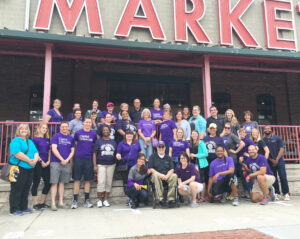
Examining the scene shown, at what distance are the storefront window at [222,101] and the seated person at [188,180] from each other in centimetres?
688

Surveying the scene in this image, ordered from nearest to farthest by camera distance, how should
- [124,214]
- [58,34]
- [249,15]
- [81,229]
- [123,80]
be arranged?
[81,229] → [124,214] → [58,34] → [249,15] → [123,80]

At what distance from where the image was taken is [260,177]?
18.0 ft

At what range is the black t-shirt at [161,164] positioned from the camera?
17.6ft

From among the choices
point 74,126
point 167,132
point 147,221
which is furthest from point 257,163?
point 74,126

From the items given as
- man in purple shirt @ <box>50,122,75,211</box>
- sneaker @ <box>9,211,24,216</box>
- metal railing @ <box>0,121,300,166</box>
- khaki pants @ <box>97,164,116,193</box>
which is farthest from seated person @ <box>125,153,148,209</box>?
metal railing @ <box>0,121,300,166</box>

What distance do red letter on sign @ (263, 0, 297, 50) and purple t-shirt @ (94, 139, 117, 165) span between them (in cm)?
669

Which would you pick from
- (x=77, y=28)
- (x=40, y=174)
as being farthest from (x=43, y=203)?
(x=77, y=28)

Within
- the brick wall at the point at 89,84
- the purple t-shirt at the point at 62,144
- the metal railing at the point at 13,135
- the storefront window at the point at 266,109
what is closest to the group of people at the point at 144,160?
the purple t-shirt at the point at 62,144

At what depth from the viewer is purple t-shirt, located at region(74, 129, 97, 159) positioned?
5.27 metres

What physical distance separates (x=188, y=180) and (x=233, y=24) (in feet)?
19.4

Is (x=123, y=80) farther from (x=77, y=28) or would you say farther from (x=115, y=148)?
(x=115, y=148)

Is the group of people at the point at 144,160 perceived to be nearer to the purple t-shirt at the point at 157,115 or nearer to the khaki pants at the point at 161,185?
the khaki pants at the point at 161,185

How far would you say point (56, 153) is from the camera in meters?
5.03

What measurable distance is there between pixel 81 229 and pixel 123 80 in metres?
7.94
